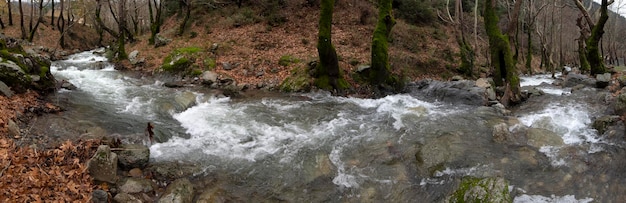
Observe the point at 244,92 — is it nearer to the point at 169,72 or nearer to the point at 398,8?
the point at 169,72

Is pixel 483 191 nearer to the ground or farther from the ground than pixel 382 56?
nearer to the ground

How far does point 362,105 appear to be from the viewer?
12.5 meters

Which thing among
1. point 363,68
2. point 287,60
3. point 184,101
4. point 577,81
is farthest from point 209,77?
point 577,81

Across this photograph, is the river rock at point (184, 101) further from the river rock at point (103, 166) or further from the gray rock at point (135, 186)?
the gray rock at point (135, 186)

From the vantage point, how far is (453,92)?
1318 centimetres

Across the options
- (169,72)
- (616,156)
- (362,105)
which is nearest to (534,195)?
(616,156)

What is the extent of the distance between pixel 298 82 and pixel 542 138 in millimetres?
8817

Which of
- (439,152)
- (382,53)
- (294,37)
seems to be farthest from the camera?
(294,37)

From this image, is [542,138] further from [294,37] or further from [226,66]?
[294,37]

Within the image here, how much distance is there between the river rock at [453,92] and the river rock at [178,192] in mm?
9554

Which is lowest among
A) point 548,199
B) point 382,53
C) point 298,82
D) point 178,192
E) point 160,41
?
point 548,199

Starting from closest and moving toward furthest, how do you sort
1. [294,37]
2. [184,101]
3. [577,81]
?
[184,101] < [577,81] < [294,37]

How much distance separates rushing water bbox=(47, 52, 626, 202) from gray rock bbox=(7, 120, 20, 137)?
1.55 m

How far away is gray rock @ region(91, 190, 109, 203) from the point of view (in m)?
5.61
